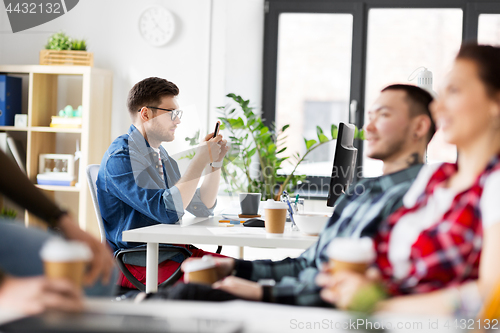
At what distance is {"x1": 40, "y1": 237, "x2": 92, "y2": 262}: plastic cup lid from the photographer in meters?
0.72

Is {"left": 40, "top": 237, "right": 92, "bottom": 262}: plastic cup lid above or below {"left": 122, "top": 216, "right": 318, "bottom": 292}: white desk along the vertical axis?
above

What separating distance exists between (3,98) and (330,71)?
2.56m

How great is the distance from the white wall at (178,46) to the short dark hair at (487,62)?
3.14 metres

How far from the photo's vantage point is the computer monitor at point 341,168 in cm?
202

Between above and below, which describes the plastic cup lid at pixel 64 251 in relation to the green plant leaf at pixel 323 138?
→ below

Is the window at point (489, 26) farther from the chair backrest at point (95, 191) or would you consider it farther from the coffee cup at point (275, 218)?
the chair backrest at point (95, 191)

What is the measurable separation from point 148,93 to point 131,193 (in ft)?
1.68

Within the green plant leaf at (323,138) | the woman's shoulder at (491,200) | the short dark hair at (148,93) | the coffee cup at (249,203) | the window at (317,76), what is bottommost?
the coffee cup at (249,203)
